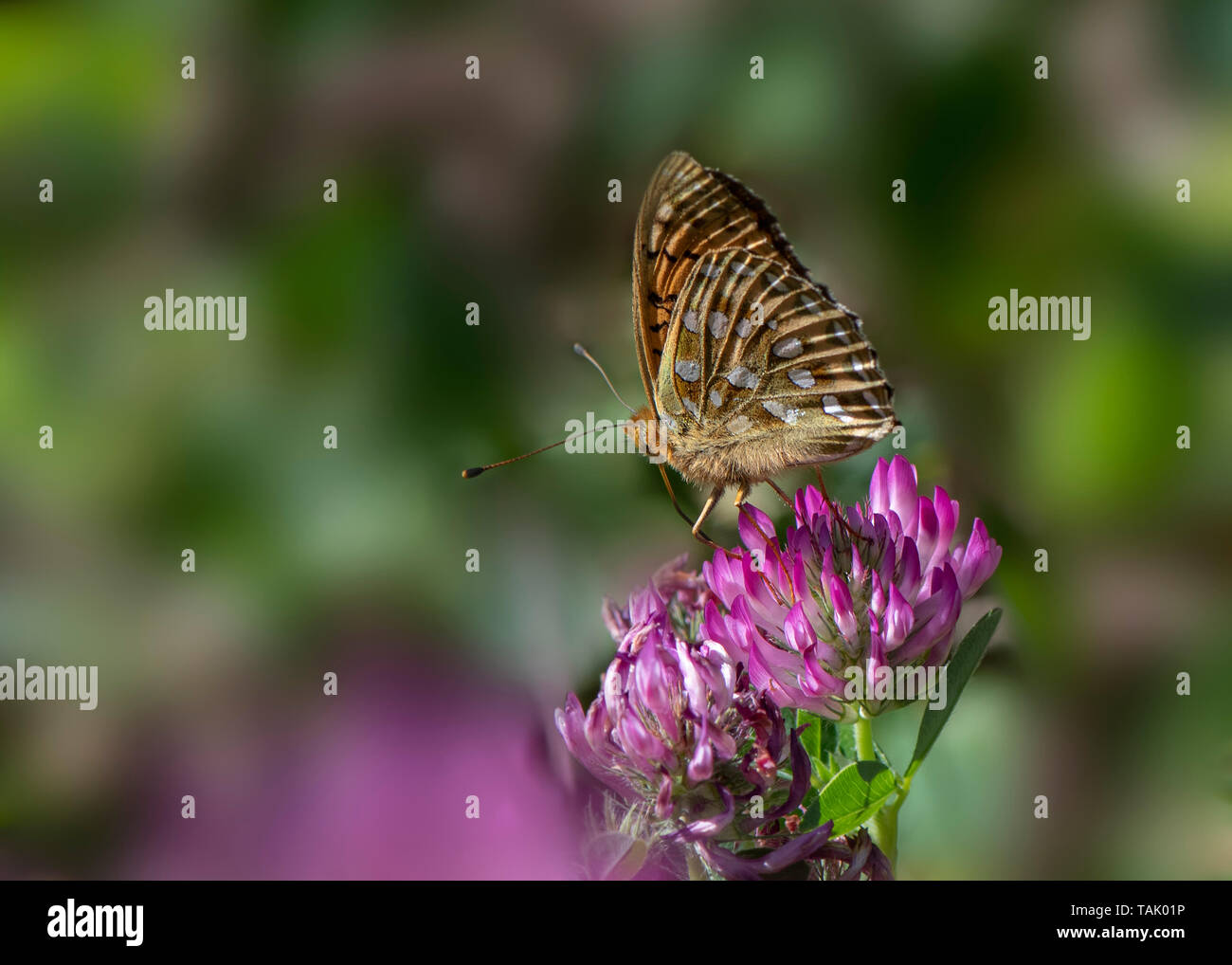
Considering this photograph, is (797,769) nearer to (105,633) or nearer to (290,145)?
(105,633)

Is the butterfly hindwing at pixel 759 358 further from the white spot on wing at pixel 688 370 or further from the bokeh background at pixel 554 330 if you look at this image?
the bokeh background at pixel 554 330

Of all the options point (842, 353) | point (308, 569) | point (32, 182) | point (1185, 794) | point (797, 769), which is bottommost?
point (1185, 794)

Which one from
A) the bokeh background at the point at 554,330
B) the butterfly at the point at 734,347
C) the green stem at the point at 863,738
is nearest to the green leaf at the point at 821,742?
the green stem at the point at 863,738

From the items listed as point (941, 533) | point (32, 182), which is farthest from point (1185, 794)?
point (32, 182)

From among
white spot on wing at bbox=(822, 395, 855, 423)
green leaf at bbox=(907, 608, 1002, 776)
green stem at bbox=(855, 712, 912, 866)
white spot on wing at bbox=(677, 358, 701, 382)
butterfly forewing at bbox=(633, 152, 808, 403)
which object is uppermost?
butterfly forewing at bbox=(633, 152, 808, 403)

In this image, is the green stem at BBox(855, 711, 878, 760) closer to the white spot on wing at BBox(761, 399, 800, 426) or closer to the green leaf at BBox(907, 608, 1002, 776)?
the green leaf at BBox(907, 608, 1002, 776)

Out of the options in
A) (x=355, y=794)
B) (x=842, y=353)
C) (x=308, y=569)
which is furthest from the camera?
(x=308, y=569)

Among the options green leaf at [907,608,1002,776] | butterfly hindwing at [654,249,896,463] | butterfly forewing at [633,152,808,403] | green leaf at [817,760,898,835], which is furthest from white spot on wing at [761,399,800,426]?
green leaf at [817,760,898,835]
